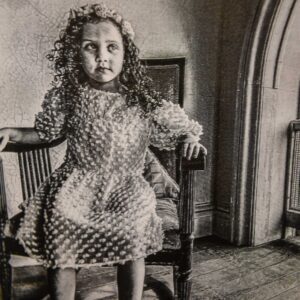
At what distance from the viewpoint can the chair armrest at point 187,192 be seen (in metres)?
1.21

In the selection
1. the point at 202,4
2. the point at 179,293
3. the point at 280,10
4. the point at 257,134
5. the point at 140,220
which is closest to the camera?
the point at 140,220

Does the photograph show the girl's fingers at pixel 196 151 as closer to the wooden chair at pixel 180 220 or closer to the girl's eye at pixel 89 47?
the wooden chair at pixel 180 220

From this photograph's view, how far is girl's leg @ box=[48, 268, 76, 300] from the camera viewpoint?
109 cm

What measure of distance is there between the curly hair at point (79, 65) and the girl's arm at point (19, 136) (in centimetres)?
16

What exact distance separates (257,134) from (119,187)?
1.02m

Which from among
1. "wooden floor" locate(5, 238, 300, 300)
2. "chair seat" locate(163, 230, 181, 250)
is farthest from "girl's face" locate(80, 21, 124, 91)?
"wooden floor" locate(5, 238, 300, 300)

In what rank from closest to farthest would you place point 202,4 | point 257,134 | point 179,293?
point 179,293
point 202,4
point 257,134

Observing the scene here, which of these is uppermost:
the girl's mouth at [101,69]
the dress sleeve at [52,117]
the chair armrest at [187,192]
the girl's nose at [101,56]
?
the girl's nose at [101,56]

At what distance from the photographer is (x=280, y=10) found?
5.74 ft

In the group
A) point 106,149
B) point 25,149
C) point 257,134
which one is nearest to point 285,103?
point 257,134

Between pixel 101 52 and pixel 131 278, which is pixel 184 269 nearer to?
pixel 131 278

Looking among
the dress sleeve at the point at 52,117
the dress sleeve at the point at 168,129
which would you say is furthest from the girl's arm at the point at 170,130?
the dress sleeve at the point at 52,117

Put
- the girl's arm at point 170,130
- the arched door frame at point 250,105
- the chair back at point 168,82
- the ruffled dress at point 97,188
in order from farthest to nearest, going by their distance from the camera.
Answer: the arched door frame at point 250,105 → the chair back at point 168,82 → the girl's arm at point 170,130 → the ruffled dress at point 97,188

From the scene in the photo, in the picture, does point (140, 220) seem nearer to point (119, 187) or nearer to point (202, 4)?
point (119, 187)
